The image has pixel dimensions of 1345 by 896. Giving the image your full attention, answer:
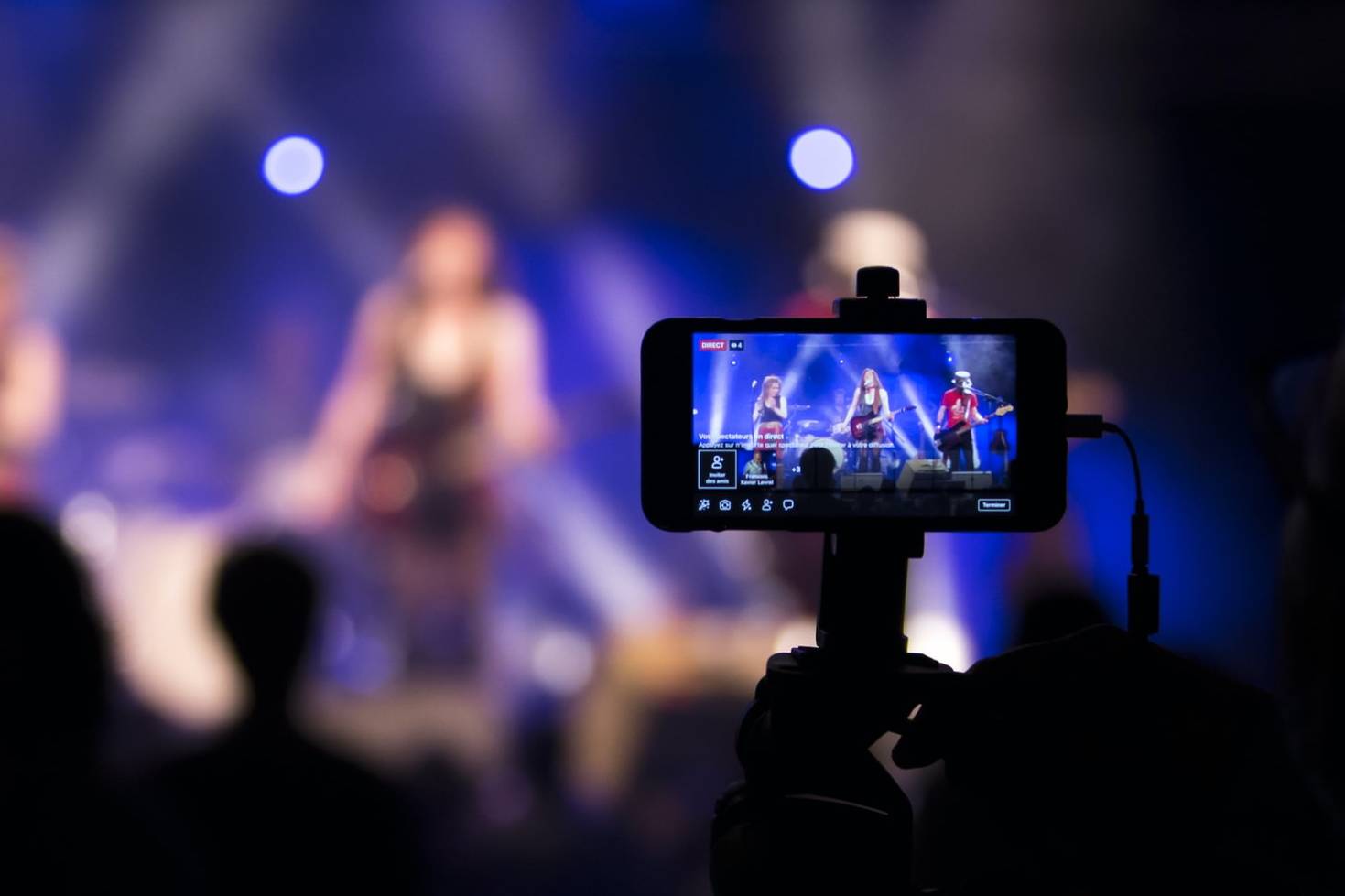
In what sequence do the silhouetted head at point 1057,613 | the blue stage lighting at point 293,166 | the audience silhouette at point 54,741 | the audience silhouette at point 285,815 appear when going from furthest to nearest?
1. the blue stage lighting at point 293,166
2. the silhouetted head at point 1057,613
3. the audience silhouette at point 285,815
4. the audience silhouette at point 54,741

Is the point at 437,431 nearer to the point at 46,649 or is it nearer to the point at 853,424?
the point at 46,649

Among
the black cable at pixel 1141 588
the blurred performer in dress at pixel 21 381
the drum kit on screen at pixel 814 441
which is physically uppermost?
the blurred performer in dress at pixel 21 381

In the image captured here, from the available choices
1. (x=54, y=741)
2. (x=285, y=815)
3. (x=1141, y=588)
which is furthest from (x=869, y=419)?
(x=285, y=815)

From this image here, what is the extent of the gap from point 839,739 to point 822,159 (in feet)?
11.1

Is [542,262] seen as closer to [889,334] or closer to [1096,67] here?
[1096,67]

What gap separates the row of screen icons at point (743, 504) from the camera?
819mm

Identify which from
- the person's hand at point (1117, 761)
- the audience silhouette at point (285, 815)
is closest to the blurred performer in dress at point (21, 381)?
the audience silhouette at point (285, 815)

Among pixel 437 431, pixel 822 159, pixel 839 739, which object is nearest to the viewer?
pixel 839 739

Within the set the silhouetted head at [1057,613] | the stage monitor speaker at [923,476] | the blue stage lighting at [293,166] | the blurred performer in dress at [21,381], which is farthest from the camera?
the blue stage lighting at [293,166]

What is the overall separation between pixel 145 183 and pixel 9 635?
3.26 m

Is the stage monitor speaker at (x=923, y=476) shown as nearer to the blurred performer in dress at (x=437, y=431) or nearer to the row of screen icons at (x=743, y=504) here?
the row of screen icons at (x=743, y=504)

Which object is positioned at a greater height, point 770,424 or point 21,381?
point 21,381

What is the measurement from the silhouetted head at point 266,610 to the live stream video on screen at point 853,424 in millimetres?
1125

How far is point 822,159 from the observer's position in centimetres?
391
